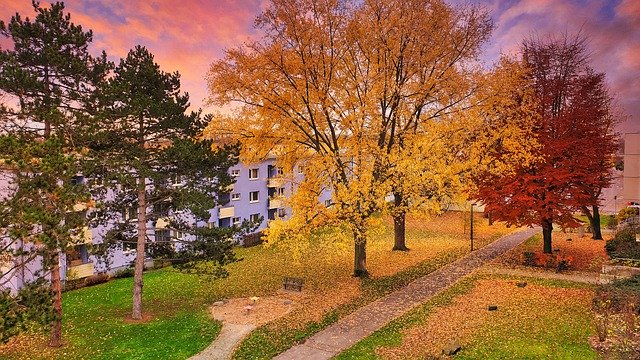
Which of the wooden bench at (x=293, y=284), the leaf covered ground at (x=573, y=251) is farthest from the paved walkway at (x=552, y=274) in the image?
the wooden bench at (x=293, y=284)

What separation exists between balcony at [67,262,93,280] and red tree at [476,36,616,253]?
27.6 metres

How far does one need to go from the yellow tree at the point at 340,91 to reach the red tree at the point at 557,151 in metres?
6.04

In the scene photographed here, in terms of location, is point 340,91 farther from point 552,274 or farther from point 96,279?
point 96,279

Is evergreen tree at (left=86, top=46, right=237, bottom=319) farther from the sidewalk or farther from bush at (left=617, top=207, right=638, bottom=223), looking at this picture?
bush at (left=617, top=207, right=638, bottom=223)

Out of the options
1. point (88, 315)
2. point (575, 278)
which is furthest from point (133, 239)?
point (575, 278)

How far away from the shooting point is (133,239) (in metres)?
23.3

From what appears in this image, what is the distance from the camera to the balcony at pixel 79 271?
30109mm

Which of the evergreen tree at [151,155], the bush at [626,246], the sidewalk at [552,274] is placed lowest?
the sidewalk at [552,274]

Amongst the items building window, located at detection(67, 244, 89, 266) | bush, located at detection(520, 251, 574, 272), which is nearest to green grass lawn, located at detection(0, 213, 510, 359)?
building window, located at detection(67, 244, 89, 266)

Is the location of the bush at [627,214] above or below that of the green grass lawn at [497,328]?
above

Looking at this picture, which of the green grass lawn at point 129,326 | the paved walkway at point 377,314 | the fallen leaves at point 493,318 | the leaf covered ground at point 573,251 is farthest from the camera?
the leaf covered ground at point 573,251

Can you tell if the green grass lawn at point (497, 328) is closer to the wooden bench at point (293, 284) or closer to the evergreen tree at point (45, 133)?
the wooden bench at point (293, 284)

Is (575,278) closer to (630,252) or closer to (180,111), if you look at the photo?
(630,252)

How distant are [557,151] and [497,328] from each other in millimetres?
13429
